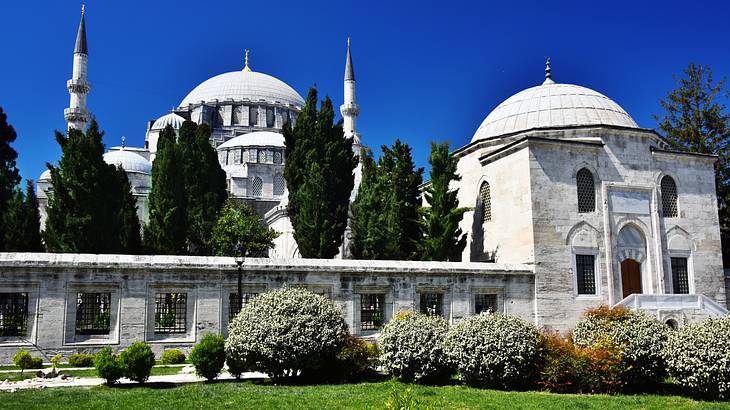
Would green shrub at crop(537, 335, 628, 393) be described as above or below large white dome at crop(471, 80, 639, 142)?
below

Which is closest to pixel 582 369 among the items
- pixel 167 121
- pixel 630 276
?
pixel 630 276

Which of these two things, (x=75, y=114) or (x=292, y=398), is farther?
(x=75, y=114)

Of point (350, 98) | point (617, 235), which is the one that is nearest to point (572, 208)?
point (617, 235)

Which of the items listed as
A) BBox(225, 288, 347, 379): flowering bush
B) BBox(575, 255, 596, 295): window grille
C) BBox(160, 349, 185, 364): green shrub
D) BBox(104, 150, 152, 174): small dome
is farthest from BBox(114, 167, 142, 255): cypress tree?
BBox(104, 150, 152, 174): small dome

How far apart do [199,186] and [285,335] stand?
639 inches

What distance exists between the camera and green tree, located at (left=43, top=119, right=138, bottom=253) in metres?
21.1

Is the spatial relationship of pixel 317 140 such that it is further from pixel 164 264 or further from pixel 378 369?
pixel 378 369

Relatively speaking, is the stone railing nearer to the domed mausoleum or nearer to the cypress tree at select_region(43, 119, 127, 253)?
the domed mausoleum

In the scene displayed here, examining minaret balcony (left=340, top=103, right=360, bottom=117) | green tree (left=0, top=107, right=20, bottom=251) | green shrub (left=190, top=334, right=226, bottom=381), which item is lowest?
green shrub (left=190, top=334, right=226, bottom=381)

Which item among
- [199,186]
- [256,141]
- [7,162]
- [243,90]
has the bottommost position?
[199,186]

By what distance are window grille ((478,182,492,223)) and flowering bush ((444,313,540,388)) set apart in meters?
12.5

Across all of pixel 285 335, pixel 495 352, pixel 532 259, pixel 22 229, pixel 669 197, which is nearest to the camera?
pixel 495 352

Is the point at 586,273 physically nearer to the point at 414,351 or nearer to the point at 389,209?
the point at 389,209

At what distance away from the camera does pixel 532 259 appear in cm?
2212
